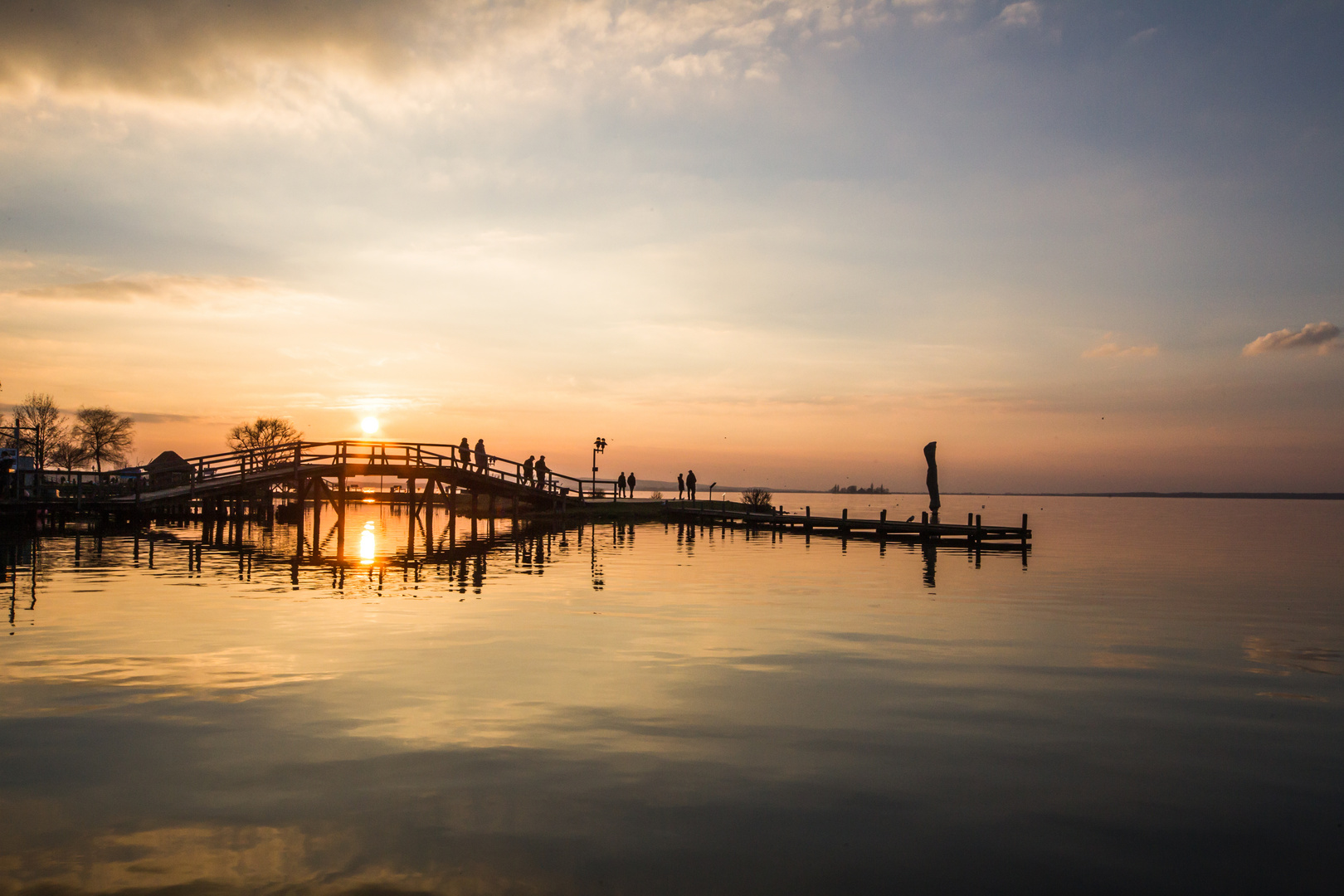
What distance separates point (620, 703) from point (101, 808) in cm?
573

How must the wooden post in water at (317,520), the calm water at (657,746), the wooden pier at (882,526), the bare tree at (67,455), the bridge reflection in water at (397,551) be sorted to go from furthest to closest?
the bare tree at (67,455) < the wooden pier at (882,526) < the wooden post in water at (317,520) < the bridge reflection in water at (397,551) < the calm water at (657,746)

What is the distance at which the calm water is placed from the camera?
6.54 meters

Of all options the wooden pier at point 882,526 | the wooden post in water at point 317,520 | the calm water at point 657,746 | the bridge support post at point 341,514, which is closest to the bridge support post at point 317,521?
the wooden post in water at point 317,520

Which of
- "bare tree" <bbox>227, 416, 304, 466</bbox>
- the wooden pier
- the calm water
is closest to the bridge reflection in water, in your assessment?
the wooden pier

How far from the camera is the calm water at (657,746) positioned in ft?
21.5

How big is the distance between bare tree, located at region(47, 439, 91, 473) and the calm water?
320 ft

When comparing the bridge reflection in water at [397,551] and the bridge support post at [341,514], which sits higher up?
the bridge support post at [341,514]

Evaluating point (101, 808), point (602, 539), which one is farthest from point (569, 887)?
point (602, 539)

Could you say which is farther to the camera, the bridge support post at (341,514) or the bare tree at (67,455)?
the bare tree at (67,455)

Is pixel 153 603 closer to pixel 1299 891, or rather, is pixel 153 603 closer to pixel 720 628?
pixel 720 628

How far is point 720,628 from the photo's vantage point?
17.4 m

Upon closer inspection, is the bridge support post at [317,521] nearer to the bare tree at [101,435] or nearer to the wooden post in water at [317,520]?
the wooden post in water at [317,520]

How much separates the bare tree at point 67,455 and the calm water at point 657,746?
320 feet

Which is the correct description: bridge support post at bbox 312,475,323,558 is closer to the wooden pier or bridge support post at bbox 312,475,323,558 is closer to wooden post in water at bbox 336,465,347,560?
wooden post in water at bbox 336,465,347,560
